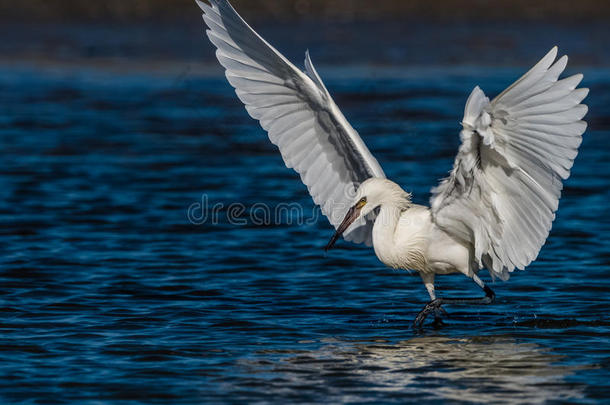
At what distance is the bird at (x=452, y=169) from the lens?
24.2 ft

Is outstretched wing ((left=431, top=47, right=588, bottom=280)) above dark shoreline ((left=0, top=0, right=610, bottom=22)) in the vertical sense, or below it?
below

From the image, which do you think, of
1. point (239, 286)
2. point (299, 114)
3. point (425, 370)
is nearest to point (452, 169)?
point (299, 114)

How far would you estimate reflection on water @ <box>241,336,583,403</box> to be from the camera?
7.20m

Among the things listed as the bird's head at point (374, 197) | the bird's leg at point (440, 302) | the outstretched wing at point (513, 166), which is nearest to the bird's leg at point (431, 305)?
the bird's leg at point (440, 302)

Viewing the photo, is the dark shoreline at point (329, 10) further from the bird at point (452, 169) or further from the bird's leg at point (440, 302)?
the bird's leg at point (440, 302)

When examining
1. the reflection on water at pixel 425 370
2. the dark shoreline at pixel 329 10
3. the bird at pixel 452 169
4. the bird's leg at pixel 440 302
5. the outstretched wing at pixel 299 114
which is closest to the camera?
the reflection on water at pixel 425 370

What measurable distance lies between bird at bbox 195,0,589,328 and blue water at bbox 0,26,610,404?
0.67 meters

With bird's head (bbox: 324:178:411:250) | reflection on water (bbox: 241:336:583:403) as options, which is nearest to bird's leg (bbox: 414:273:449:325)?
reflection on water (bbox: 241:336:583:403)

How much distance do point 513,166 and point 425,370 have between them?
147 centimetres

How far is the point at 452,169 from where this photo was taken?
27.8ft

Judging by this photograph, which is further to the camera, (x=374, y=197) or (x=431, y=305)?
(x=431, y=305)

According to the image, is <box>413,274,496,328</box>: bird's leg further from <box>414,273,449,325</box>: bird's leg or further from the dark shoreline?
the dark shoreline

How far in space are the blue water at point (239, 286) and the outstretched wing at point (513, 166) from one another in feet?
2.54

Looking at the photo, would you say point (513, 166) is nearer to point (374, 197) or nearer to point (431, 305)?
point (374, 197)
